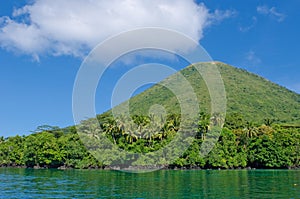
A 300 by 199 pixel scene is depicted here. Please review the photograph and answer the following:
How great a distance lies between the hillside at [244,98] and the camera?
363 feet

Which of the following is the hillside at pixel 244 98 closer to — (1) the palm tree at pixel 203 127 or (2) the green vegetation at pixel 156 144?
(2) the green vegetation at pixel 156 144

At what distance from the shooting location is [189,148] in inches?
2835

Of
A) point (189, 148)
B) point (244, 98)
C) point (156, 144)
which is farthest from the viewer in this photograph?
point (244, 98)

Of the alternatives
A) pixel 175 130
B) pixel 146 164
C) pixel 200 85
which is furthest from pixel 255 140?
pixel 200 85

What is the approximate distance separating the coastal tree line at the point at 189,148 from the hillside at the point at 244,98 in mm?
24147

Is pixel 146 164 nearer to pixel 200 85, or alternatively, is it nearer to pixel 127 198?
pixel 127 198

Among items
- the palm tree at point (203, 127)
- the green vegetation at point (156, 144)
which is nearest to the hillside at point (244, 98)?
the green vegetation at point (156, 144)

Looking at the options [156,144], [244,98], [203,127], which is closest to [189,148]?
[203,127]

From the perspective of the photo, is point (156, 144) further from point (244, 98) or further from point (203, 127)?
point (244, 98)

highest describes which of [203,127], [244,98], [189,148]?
[244,98]

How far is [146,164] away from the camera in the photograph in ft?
230

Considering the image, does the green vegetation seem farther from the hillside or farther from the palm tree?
the hillside

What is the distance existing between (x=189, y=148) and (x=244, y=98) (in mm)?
57561

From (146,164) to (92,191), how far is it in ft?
130
